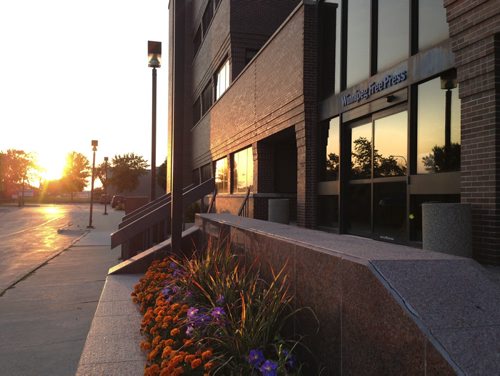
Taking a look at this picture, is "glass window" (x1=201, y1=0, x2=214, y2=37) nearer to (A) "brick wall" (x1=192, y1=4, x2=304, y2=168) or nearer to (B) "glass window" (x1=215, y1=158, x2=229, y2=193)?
(A) "brick wall" (x1=192, y1=4, x2=304, y2=168)

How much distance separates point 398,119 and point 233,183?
37.3 feet

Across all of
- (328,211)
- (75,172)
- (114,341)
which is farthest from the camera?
(75,172)

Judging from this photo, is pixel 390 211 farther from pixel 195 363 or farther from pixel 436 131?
pixel 195 363


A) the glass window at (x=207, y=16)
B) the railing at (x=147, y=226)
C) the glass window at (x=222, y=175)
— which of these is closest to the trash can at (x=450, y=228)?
the railing at (x=147, y=226)

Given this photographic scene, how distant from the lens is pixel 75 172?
397 ft

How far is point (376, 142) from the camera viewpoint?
366 inches

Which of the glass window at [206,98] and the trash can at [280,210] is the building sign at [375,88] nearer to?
the trash can at [280,210]

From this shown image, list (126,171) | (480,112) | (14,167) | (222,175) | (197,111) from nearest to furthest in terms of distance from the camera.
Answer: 1. (480,112)
2. (222,175)
3. (197,111)
4. (126,171)
5. (14,167)

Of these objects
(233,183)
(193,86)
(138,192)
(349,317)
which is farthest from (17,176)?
(349,317)

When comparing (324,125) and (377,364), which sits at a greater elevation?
(324,125)

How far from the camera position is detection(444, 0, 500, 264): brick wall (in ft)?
20.0

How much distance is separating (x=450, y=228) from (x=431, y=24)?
3663 mm

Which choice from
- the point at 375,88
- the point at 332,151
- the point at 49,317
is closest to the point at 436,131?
the point at 375,88

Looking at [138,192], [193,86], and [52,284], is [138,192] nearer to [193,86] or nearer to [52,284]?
[193,86]
